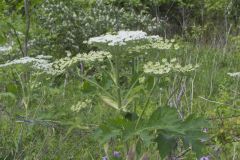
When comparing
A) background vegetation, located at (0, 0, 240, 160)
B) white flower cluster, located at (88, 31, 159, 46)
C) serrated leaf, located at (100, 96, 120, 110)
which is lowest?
background vegetation, located at (0, 0, 240, 160)

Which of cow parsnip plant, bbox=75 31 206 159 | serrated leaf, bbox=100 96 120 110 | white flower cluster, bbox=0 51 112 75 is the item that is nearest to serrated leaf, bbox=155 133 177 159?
cow parsnip plant, bbox=75 31 206 159

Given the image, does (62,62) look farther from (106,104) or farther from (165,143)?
(165,143)

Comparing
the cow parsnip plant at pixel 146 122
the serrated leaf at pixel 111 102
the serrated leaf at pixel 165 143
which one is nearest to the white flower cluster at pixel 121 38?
the cow parsnip plant at pixel 146 122

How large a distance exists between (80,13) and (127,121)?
763cm

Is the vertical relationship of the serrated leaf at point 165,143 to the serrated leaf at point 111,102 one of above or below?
below

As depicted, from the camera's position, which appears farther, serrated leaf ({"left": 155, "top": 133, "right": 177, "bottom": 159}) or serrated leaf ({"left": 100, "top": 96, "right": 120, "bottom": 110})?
serrated leaf ({"left": 100, "top": 96, "right": 120, "bottom": 110})

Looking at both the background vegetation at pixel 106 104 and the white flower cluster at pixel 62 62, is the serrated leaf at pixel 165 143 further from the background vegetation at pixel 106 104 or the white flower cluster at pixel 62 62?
the white flower cluster at pixel 62 62

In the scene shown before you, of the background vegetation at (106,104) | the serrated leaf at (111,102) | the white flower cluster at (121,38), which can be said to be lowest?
the background vegetation at (106,104)

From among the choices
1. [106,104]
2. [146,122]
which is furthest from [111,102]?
[146,122]

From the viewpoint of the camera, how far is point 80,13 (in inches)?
360

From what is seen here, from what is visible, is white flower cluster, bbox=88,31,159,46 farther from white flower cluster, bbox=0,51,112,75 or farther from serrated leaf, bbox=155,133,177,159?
serrated leaf, bbox=155,133,177,159

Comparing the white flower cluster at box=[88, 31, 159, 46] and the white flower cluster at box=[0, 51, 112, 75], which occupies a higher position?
the white flower cluster at box=[88, 31, 159, 46]

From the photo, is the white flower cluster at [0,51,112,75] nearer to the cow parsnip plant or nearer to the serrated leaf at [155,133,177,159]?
the cow parsnip plant

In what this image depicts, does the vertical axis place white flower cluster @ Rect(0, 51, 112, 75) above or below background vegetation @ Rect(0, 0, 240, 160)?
above
